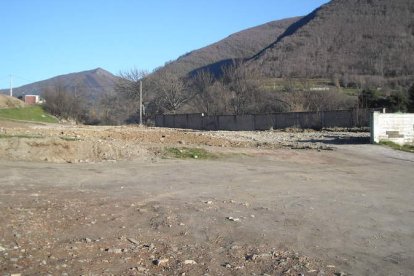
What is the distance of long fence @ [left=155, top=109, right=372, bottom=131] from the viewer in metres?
49.5

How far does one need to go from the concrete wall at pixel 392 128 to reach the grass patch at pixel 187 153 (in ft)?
46.6

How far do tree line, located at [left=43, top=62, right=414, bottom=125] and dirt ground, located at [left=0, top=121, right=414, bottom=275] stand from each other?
59166 millimetres

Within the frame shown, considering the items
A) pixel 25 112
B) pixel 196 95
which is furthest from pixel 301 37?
pixel 25 112

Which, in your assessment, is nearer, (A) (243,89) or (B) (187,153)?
(B) (187,153)

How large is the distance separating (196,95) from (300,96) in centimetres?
2412

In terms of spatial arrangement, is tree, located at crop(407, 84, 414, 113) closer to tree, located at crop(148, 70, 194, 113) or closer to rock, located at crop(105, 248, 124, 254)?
tree, located at crop(148, 70, 194, 113)

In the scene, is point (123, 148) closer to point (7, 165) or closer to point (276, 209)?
point (7, 165)

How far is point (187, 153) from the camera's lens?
21.5m

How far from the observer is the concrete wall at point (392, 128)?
31.8 m

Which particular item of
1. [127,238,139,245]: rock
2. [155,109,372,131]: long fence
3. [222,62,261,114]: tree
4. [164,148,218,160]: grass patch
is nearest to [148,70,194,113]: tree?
[222,62,261,114]: tree

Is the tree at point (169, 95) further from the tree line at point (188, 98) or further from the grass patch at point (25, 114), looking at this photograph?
the grass patch at point (25, 114)

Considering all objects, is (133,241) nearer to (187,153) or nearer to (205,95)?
(187,153)

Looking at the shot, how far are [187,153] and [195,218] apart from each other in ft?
39.9

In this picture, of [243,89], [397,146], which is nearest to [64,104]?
[243,89]
